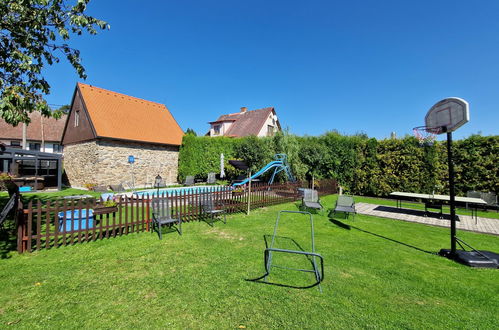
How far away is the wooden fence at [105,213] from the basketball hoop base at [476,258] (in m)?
6.34

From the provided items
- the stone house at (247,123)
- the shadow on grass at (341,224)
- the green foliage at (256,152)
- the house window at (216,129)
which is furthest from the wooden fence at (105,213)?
the house window at (216,129)

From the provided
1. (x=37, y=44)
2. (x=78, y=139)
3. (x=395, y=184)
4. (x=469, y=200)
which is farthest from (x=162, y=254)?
(x=78, y=139)

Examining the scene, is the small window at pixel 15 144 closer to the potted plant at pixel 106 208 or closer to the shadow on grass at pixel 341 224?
the potted plant at pixel 106 208

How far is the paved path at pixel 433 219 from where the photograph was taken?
788 cm

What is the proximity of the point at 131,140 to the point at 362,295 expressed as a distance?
19.7 meters

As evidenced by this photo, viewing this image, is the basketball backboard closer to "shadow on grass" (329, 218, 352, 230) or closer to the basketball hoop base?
the basketball hoop base

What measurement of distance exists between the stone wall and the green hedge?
627cm

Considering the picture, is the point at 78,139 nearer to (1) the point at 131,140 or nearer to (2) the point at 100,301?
(1) the point at 131,140

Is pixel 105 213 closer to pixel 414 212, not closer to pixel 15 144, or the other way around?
pixel 414 212

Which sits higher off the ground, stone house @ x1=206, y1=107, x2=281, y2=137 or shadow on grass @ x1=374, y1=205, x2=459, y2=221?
stone house @ x1=206, y1=107, x2=281, y2=137

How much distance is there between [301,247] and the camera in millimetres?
5621

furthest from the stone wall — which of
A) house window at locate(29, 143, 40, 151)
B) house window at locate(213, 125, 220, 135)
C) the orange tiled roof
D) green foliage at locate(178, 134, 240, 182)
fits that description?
house window at locate(29, 143, 40, 151)

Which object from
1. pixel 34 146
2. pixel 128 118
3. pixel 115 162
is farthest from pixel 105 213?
pixel 34 146

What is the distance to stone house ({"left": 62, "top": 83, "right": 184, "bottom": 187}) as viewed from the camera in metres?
17.9
